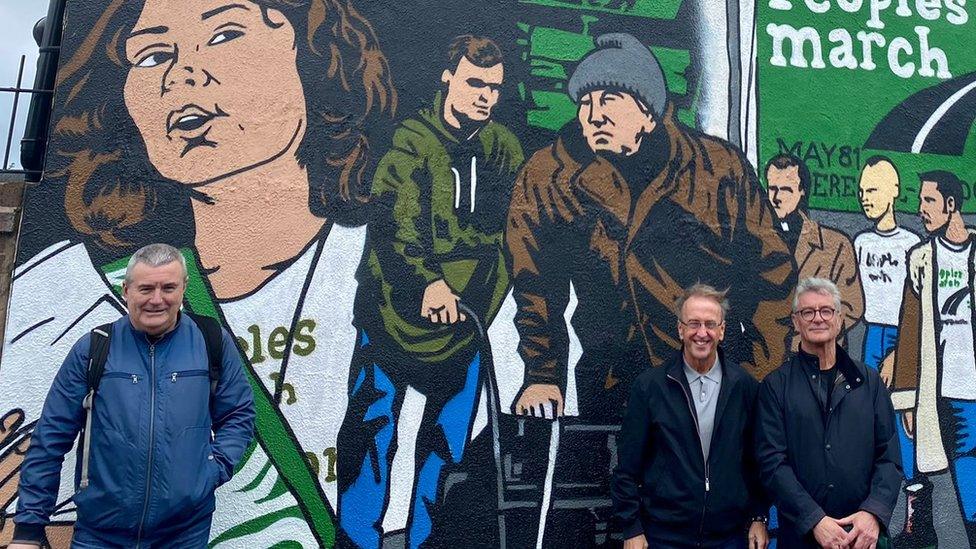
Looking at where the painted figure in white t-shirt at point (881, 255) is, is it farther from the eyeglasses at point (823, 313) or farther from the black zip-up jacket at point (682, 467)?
the black zip-up jacket at point (682, 467)

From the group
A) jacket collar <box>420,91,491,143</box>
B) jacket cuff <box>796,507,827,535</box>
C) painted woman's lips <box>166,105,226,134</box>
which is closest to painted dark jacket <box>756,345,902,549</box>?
jacket cuff <box>796,507,827,535</box>

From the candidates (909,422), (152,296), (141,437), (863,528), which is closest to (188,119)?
(152,296)

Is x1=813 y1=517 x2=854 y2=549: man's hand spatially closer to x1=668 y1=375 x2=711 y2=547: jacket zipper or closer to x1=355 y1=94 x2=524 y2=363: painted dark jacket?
x1=668 y1=375 x2=711 y2=547: jacket zipper

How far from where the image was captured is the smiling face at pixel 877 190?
4.55 m

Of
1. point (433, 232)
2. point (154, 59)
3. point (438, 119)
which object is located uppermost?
point (154, 59)

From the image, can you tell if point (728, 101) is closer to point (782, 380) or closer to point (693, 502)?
point (782, 380)

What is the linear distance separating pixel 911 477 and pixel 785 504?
66.8 inches

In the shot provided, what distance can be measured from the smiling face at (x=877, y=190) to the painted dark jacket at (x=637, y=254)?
620mm

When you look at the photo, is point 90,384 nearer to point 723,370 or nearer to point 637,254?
point 723,370

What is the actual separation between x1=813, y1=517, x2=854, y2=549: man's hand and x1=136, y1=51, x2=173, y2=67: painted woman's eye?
13.2 feet

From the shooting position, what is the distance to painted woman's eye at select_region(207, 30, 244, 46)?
4129mm

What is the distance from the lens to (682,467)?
329 centimetres

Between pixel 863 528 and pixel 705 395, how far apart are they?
838 mm

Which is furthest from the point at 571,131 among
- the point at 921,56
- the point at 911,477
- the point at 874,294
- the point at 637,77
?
the point at 911,477
